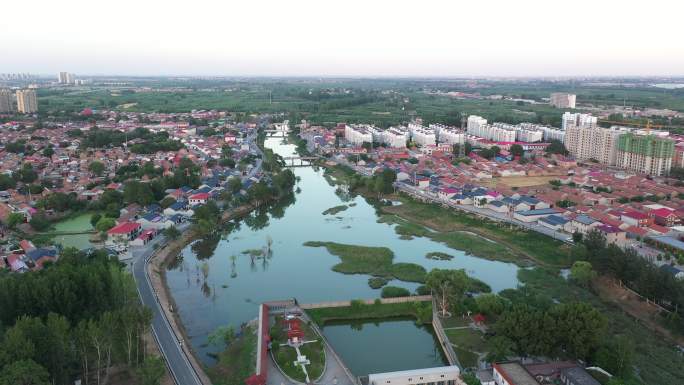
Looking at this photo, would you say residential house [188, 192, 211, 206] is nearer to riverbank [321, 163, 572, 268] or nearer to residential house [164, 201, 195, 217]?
residential house [164, 201, 195, 217]

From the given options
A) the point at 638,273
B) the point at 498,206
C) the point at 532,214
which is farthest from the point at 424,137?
the point at 638,273

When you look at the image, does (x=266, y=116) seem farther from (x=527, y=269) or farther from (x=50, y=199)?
(x=527, y=269)

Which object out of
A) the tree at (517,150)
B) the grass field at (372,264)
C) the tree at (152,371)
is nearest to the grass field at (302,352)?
the tree at (152,371)

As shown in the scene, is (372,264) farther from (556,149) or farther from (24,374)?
(556,149)

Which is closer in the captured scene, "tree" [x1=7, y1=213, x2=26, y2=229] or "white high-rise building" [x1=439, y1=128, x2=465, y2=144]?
"tree" [x1=7, y1=213, x2=26, y2=229]

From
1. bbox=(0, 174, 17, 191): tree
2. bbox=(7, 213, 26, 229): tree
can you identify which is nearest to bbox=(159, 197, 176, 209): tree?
bbox=(7, 213, 26, 229): tree

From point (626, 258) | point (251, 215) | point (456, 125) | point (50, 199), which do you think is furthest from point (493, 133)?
→ point (50, 199)
